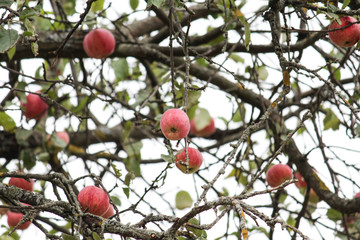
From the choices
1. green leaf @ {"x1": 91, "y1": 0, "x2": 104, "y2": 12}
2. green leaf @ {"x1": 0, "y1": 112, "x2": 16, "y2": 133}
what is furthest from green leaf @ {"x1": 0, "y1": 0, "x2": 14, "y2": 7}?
green leaf @ {"x1": 91, "y1": 0, "x2": 104, "y2": 12}

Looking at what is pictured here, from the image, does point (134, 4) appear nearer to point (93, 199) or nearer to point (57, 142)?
point (57, 142)

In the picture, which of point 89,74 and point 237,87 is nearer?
point 237,87

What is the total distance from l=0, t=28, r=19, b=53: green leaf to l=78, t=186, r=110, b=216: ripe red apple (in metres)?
0.57

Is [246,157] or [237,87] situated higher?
[237,87]

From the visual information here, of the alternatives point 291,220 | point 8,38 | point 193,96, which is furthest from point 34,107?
point 291,220

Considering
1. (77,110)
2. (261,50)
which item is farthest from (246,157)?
(77,110)

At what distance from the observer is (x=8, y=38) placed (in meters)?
1.60

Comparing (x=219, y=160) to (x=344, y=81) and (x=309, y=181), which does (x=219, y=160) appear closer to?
(x=309, y=181)

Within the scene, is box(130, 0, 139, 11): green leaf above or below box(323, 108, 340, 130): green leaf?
above

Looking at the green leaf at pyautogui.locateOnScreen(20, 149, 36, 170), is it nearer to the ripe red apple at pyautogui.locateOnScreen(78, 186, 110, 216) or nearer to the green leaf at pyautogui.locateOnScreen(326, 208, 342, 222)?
the ripe red apple at pyautogui.locateOnScreen(78, 186, 110, 216)

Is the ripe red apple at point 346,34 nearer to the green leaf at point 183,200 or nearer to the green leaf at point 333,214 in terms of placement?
the green leaf at point 333,214

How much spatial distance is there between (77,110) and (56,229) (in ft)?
2.30

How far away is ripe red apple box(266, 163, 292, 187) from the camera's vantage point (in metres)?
2.38

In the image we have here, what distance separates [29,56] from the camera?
2.60 meters
